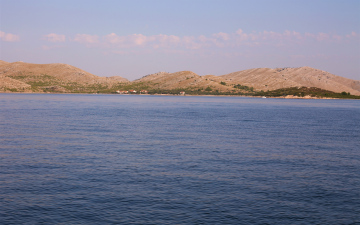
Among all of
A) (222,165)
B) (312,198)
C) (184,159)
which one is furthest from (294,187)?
(184,159)

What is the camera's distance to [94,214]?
22.0 m

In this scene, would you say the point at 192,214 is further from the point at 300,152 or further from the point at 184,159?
the point at 300,152

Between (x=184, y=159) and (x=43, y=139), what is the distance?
848 inches

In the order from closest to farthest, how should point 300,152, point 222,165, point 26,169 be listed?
point 26,169
point 222,165
point 300,152

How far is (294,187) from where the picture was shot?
92.7 feet

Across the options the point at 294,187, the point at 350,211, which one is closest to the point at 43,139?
the point at 294,187

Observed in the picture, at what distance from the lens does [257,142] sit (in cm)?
5025

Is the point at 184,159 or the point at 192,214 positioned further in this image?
the point at 184,159

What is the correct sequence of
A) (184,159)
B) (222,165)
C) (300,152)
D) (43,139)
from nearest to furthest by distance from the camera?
(222,165)
(184,159)
(300,152)
(43,139)

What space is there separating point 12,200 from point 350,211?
2110cm

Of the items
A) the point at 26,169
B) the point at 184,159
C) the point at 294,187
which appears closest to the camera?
the point at 294,187

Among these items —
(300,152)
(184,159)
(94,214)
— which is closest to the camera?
(94,214)

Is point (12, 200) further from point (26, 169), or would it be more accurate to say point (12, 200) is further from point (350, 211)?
point (350, 211)

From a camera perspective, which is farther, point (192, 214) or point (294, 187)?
point (294, 187)
